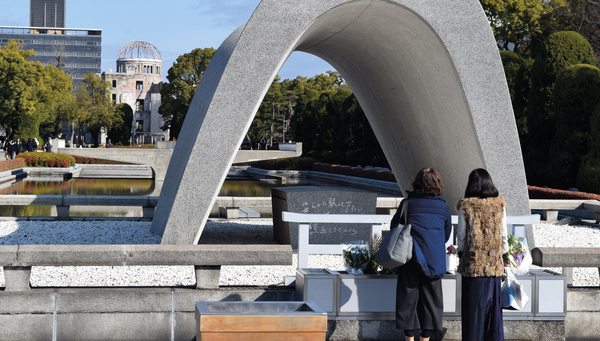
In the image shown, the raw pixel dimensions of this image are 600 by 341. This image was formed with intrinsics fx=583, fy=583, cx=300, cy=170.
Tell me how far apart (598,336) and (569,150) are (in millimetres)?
15795

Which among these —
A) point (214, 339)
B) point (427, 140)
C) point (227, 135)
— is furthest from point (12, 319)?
point (427, 140)

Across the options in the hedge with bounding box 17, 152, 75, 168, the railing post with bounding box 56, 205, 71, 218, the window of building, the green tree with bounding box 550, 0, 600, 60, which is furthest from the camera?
the window of building

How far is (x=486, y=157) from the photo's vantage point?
727 centimetres

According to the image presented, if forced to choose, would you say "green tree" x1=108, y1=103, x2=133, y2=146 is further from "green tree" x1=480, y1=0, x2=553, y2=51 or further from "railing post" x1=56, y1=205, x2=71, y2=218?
"railing post" x1=56, y1=205, x2=71, y2=218

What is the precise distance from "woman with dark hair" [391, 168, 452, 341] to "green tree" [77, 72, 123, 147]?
5951 centimetres

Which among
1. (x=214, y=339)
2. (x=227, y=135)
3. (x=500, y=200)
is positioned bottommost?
(x=214, y=339)

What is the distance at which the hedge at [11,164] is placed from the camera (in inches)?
1107

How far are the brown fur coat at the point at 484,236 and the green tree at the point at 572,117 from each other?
52.7 feet

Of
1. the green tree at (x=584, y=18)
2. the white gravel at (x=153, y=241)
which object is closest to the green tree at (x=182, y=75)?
the green tree at (x=584, y=18)

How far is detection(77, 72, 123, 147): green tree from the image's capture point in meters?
60.8

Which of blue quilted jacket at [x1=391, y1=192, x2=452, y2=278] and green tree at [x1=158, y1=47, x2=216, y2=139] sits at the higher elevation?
green tree at [x1=158, y1=47, x2=216, y2=139]

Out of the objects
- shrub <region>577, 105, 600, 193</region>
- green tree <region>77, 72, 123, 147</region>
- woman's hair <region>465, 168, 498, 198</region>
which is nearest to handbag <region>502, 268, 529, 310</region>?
woman's hair <region>465, 168, 498, 198</region>

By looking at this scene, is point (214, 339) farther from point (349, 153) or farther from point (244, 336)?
point (349, 153)

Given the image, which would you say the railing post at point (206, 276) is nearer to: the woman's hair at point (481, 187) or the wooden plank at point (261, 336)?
the wooden plank at point (261, 336)
